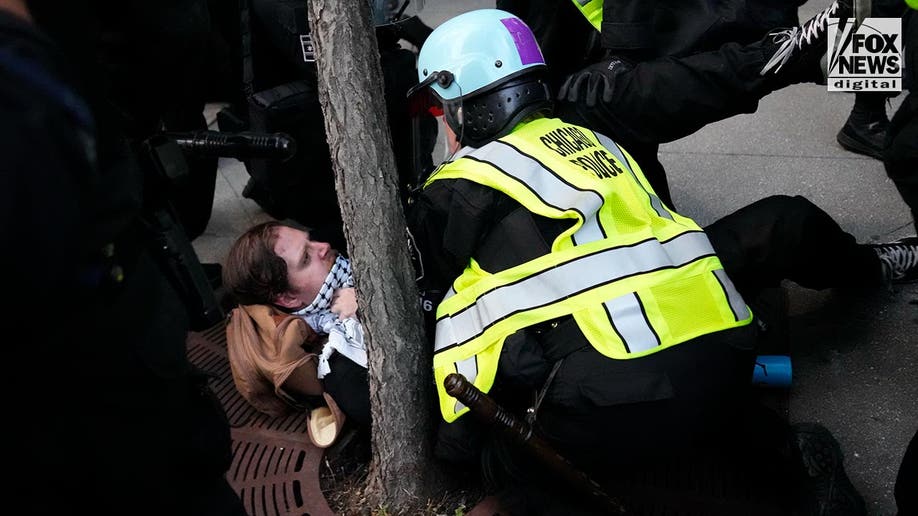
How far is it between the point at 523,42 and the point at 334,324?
3.42 feet

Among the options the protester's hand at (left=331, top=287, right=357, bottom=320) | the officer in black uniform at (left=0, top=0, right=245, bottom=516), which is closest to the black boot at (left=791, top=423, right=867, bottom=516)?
the protester's hand at (left=331, top=287, right=357, bottom=320)

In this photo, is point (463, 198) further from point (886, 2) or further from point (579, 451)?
point (886, 2)

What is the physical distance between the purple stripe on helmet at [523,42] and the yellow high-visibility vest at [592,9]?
0.47 metres

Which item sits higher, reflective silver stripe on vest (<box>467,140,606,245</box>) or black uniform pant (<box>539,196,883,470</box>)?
reflective silver stripe on vest (<box>467,140,606,245</box>)

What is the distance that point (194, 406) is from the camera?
1.41 meters

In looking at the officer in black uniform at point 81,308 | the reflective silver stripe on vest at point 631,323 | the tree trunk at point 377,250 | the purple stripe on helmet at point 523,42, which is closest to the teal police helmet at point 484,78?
the purple stripe on helmet at point 523,42

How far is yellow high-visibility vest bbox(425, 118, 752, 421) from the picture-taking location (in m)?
1.86

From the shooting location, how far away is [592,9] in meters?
2.77

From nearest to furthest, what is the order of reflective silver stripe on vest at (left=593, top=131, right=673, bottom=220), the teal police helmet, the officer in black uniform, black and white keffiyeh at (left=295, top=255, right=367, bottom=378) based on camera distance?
1. the officer in black uniform
2. reflective silver stripe on vest at (left=593, top=131, right=673, bottom=220)
3. the teal police helmet
4. black and white keffiyeh at (left=295, top=255, right=367, bottom=378)

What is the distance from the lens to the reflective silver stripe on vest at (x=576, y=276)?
6.20 feet

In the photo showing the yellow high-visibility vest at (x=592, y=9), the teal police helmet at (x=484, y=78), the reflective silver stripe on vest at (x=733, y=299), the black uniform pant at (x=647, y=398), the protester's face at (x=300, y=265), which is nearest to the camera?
the black uniform pant at (x=647, y=398)

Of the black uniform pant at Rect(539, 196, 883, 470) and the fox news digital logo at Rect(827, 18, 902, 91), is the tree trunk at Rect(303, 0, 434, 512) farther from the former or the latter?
the fox news digital logo at Rect(827, 18, 902, 91)

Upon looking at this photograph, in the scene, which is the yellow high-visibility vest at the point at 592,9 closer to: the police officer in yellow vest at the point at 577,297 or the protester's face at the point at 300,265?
the police officer in yellow vest at the point at 577,297

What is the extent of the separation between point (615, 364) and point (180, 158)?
1.02 m
